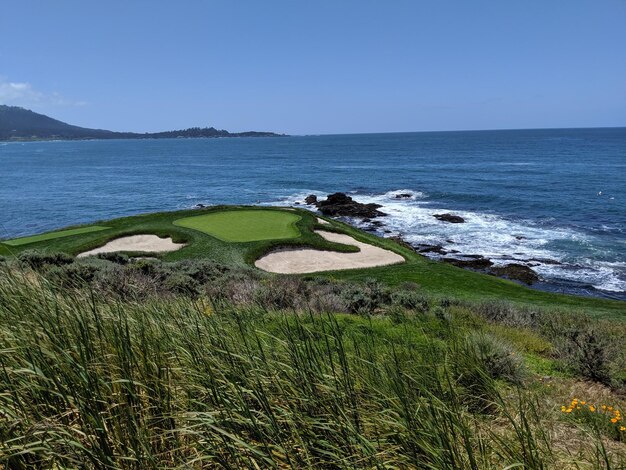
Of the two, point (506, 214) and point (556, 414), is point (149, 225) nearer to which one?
point (556, 414)

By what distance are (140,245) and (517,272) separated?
21.0 m

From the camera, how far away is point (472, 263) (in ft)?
85.4

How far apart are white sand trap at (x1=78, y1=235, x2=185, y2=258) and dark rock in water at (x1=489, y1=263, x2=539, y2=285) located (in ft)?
58.7

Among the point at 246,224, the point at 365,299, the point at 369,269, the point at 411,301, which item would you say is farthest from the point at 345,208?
the point at 365,299

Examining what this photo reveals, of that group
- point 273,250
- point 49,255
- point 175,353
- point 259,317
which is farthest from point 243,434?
point 273,250

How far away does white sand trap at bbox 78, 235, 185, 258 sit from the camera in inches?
850

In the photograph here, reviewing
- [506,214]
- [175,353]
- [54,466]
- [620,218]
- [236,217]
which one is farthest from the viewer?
[506,214]

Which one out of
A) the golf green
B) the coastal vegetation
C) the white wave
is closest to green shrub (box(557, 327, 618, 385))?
the coastal vegetation

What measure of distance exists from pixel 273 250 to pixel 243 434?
1920cm

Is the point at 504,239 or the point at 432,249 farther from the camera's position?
the point at 504,239

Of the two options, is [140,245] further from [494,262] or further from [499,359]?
[494,262]

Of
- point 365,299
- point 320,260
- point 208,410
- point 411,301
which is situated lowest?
point 320,260

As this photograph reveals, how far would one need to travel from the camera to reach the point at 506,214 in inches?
1580

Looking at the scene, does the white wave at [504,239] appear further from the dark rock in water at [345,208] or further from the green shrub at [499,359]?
the green shrub at [499,359]
